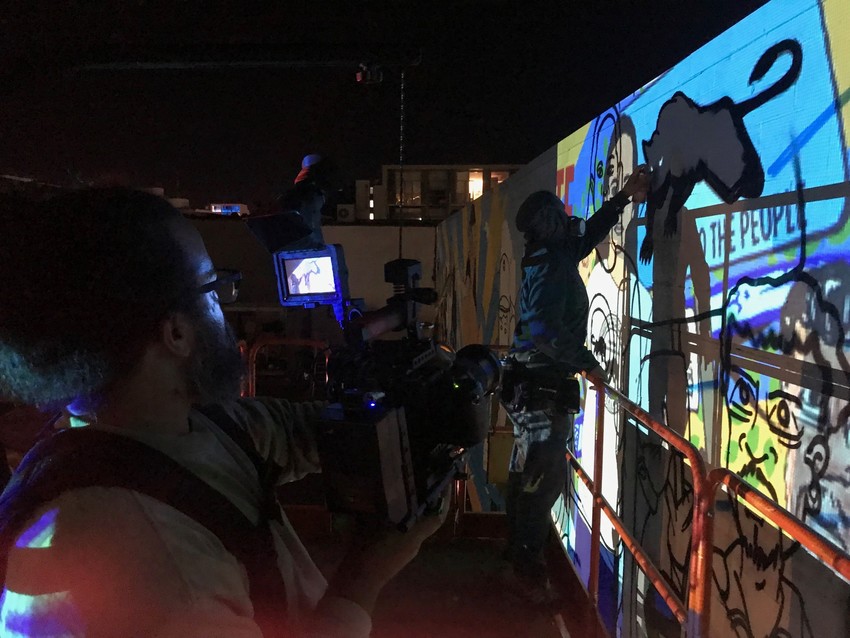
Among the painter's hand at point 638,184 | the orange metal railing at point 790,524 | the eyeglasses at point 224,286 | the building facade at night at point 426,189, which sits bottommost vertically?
the orange metal railing at point 790,524

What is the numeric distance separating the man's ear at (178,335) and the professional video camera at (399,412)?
0.75 ft

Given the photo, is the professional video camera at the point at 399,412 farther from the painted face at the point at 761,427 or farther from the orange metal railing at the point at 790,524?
the painted face at the point at 761,427

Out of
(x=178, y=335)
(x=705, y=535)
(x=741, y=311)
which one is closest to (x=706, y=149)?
(x=741, y=311)

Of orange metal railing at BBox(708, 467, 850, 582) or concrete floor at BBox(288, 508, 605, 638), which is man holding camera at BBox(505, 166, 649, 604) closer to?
concrete floor at BBox(288, 508, 605, 638)

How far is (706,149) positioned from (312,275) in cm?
220

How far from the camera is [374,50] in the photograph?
461cm

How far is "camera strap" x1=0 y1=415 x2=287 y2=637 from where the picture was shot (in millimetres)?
645

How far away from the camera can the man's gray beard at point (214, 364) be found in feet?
2.97

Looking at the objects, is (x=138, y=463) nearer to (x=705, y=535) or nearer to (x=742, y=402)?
(x=705, y=535)

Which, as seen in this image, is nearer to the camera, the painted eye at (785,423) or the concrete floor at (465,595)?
the painted eye at (785,423)

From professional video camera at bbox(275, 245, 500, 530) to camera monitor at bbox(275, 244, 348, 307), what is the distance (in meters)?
2.14

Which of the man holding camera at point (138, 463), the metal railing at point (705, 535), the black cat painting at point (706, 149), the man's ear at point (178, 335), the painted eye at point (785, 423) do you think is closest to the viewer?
the man holding camera at point (138, 463)

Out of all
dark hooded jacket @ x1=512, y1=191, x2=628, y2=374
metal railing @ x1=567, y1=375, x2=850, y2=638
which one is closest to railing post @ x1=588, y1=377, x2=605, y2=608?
dark hooded jacket @ x1=512, y1=191, x2=628, y2=374

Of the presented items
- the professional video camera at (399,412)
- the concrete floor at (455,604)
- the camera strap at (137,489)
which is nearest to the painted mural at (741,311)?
the concrete floor at (455,604)
